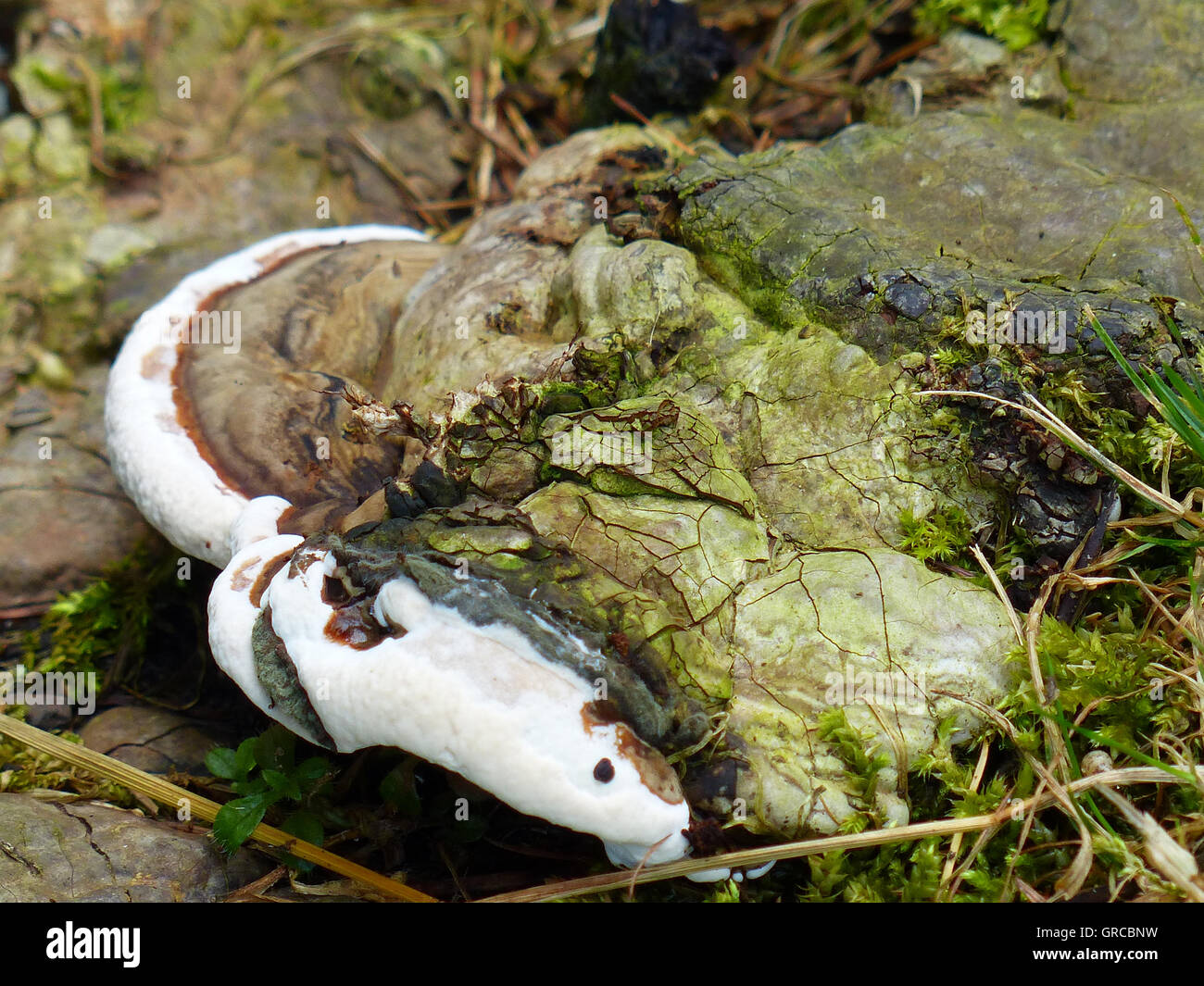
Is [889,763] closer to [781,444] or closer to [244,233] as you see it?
[781,444]

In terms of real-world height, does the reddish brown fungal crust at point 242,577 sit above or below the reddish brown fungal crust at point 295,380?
below

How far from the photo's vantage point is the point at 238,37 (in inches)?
235

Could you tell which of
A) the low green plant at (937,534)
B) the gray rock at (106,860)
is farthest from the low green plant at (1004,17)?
the gray rock at (106,860)

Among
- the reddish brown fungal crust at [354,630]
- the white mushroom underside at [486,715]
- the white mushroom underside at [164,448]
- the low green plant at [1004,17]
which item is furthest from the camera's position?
the low green plant at [1004,17]

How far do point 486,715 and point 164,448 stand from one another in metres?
1.79

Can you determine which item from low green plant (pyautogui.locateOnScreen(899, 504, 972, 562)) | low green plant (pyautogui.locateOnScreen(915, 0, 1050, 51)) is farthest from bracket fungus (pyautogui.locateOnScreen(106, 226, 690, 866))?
low green plant (pyautogui.locateOnScreen(915, 0, 1050, 51))

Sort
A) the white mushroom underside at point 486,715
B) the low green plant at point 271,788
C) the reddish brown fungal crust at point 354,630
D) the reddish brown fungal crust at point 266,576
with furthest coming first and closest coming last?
1. the low green plant at point 271,788
2. the reddish brown fungal crust at point 266,576
3. the reddish brown fungal crust at point 354,630
4. the white mushroom underside at point 486,715

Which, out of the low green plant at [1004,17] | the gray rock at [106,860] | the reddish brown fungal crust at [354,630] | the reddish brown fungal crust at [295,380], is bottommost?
the gray rock at [106,860]

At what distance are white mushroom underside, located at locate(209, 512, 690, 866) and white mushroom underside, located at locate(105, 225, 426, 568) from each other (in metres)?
0.89

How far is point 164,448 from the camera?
3.08 metres

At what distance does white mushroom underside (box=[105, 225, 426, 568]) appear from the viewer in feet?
9.82

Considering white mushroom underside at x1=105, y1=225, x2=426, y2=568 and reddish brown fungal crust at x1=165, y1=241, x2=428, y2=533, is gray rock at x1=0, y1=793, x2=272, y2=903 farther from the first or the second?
reddish brown fungal crust at x1=165, y1=241, x2=428, y2=533

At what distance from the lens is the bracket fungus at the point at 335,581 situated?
211cm

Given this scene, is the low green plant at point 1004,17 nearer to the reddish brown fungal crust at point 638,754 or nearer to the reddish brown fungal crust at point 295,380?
the reddish brown fungal crust at point 295,380
